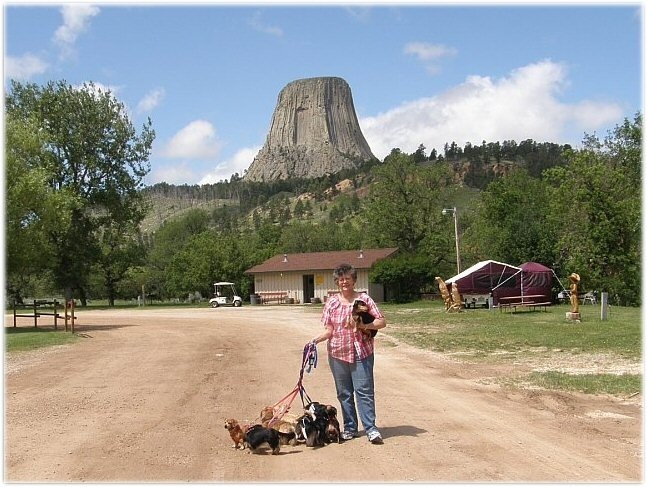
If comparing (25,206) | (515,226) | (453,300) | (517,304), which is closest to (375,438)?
(25,206)

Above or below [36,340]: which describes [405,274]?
above

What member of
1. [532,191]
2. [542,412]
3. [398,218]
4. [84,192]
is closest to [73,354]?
[542,412]

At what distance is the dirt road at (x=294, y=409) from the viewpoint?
19.7 ft

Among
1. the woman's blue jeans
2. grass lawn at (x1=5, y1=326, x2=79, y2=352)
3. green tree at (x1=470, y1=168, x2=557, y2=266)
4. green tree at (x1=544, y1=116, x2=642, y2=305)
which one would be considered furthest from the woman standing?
green tree at (x1=470, y1=168, x2=557, y2=266)

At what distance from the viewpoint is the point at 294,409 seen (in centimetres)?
893

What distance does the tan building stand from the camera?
54.0m

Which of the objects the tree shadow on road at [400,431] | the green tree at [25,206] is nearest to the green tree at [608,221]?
the green tree at [25,206]

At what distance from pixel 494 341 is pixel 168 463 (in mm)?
13249

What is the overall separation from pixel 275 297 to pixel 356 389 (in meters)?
49.4

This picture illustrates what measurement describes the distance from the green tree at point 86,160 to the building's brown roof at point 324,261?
39.5 feet

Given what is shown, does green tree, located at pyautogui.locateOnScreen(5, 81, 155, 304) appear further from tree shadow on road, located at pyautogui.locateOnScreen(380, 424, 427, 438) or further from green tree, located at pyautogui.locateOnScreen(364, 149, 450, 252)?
tree shadow on road, located at pyautogui.locateOnScreen(380, 424, 427, 438)

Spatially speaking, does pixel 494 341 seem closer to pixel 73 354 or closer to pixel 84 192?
pixel 73 354

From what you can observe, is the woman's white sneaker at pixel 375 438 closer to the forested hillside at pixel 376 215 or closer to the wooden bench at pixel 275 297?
the forested hillside at pixel 376 215

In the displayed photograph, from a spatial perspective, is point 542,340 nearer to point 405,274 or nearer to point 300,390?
point 300,390
